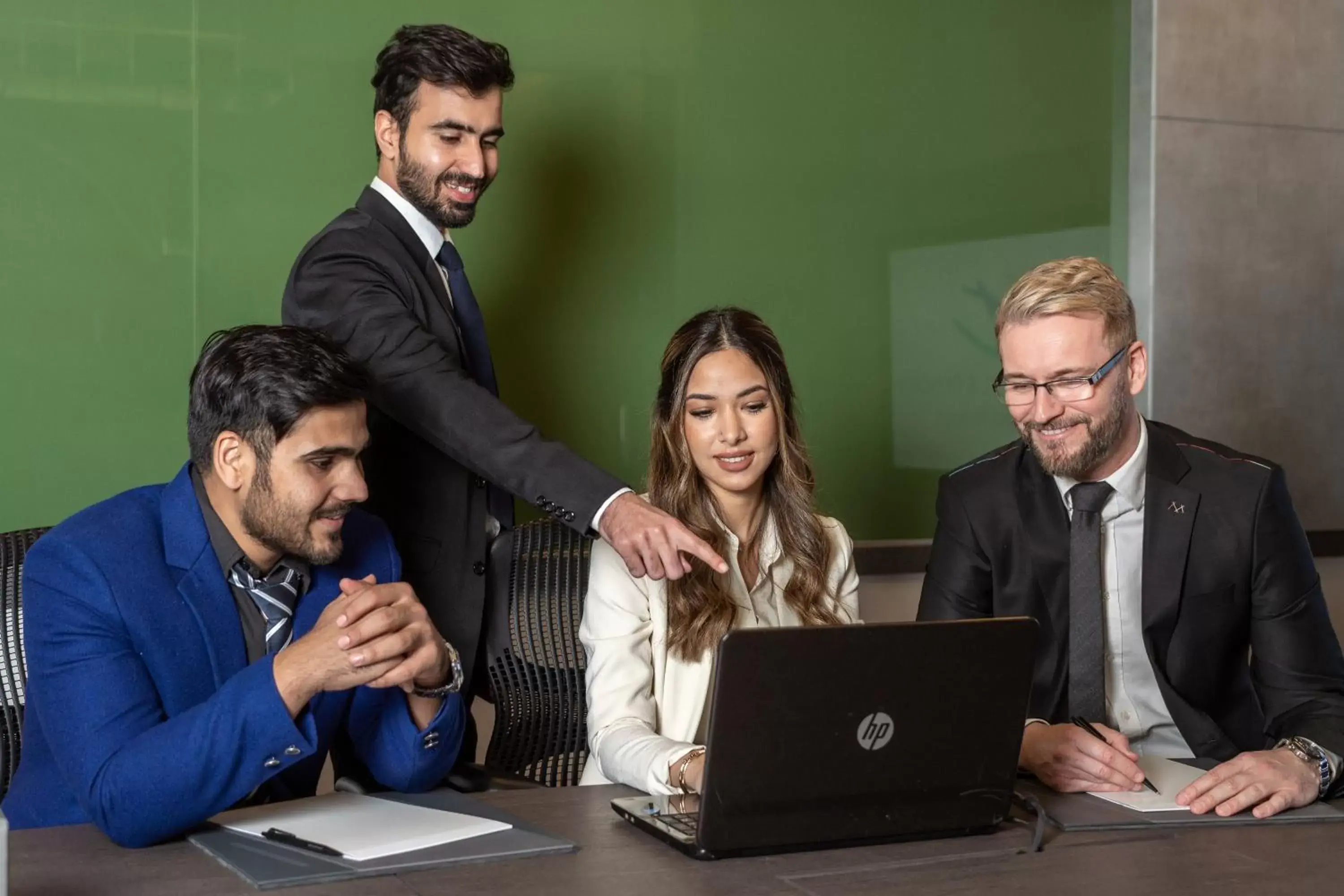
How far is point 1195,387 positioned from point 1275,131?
31.2 inches

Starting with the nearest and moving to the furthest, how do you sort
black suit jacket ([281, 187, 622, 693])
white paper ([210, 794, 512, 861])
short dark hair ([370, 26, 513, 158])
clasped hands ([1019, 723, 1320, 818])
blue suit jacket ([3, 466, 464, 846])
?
white paper ([210, 794, 512, 861]), blue suit jacket ([3, 466, 464, 846]), clasped hands ([1019, 723, 1320, 818]), black suit jacket ([281, 187, 622, 693]), short dark hair ([370, 26, 513, 158])

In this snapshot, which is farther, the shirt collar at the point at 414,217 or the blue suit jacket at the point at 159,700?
the shirt collar at the point at 414,217

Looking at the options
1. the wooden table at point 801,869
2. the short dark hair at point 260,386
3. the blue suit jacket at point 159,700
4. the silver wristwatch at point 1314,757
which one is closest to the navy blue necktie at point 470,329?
the blue suit jacket at point 159,700

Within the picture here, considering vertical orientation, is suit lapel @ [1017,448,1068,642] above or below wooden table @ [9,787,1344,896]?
above

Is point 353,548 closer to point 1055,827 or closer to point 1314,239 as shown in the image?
point 1055,827

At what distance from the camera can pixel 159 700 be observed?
2.01 m

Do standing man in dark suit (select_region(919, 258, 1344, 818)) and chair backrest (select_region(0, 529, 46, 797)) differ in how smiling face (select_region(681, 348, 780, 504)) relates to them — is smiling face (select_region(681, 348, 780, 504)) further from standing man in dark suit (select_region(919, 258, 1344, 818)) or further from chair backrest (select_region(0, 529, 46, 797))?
chair backrest (select_region(0, 529, 46, 797))

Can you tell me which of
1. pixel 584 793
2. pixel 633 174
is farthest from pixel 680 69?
pixel 584 793

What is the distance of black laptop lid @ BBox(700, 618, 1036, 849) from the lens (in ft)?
5.36

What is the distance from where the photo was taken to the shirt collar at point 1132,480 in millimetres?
2498

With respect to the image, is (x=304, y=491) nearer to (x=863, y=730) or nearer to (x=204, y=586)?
(x=204, y=586)

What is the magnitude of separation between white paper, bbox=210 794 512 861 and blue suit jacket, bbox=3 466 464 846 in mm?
52

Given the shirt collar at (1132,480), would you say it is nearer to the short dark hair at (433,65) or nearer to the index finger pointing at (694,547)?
the index finger pointing at (694,547)

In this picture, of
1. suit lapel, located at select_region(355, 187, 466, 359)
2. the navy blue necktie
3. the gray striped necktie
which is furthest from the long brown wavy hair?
the gray striped necktie
